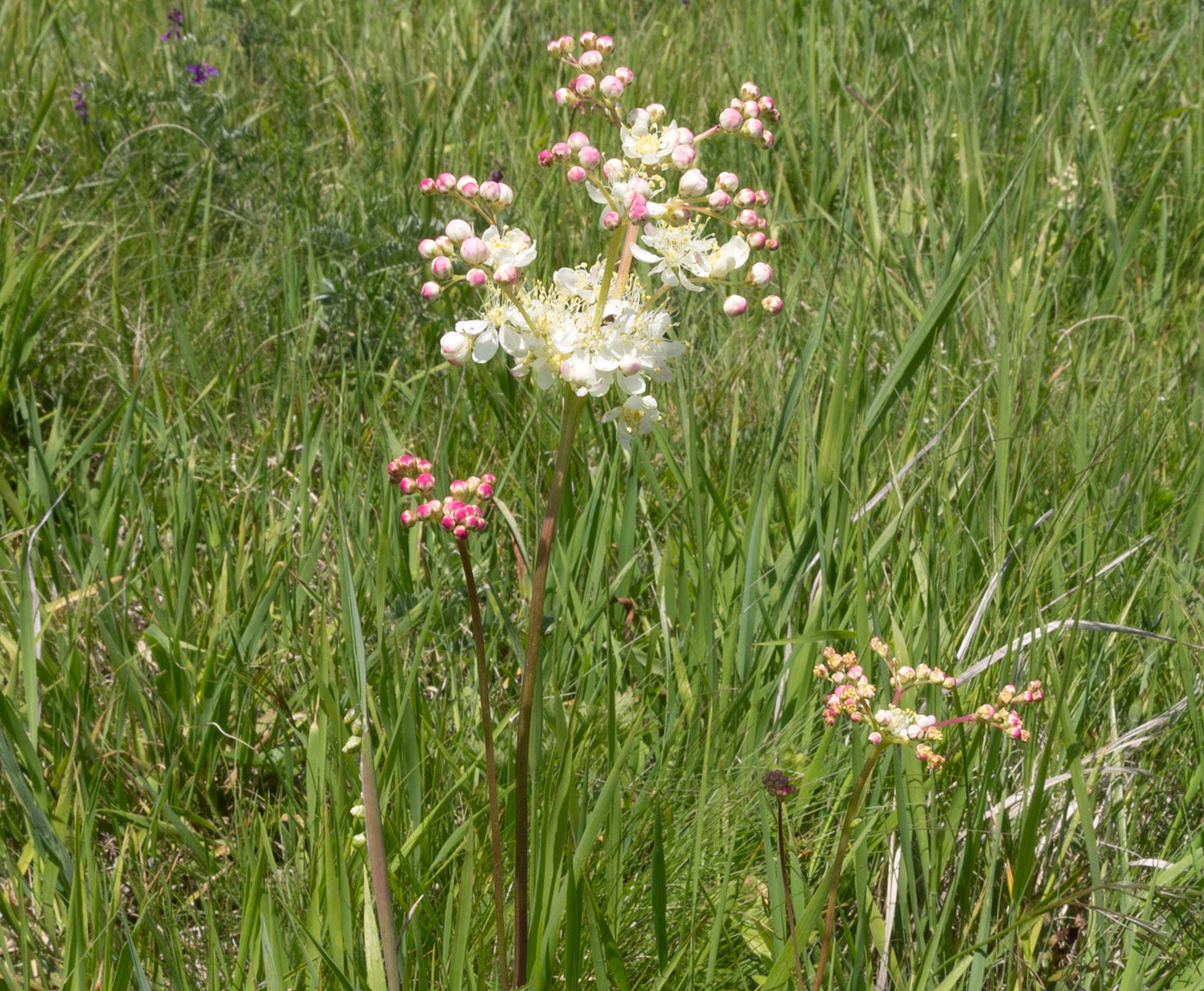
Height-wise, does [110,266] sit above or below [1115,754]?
above

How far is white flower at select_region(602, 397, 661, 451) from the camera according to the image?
133cm

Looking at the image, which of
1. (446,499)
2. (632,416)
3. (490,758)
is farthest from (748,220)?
(490,758)

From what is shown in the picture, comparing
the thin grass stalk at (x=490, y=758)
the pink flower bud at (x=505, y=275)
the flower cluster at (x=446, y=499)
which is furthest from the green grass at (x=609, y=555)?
the pink flower bud at (x=505, y=275)

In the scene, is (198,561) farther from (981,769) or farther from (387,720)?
(981,769)

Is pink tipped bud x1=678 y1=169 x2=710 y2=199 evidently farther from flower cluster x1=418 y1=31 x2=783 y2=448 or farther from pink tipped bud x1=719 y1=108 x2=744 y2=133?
pink tipped bud x1=719 y1=108 x2=744 y2=133

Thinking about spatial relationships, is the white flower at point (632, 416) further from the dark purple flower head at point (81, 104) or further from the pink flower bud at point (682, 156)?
the dark purple flower head at point (81, 104)

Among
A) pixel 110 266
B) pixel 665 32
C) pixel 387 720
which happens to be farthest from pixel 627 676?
pixel 665 32

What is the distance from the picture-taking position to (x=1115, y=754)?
164 cm

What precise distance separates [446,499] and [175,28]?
375cm

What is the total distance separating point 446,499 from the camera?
130 centimetres

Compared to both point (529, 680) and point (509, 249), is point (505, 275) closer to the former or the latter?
point (509, 249)

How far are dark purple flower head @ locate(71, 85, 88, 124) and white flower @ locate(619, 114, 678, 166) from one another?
2.85 meters

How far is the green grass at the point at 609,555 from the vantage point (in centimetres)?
142

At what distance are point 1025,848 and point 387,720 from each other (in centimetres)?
93
